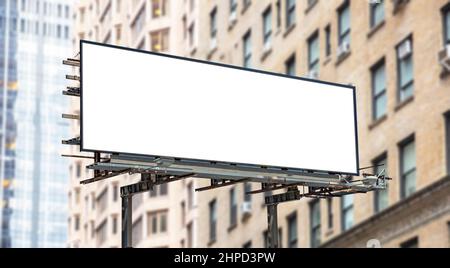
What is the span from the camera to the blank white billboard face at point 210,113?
22797 millimetres

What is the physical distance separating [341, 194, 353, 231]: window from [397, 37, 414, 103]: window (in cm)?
589

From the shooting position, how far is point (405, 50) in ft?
169

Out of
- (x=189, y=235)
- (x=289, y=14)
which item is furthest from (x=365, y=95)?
(x=189, y=235)

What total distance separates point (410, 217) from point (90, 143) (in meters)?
29.4

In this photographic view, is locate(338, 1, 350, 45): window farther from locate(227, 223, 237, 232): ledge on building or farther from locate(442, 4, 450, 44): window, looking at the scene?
locate(227, 223, 237, 232): ledge on building

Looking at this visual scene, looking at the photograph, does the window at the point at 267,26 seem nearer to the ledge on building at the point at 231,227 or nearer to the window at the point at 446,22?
the ledge on building at the point at 231,227

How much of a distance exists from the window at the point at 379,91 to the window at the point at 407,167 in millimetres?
2653

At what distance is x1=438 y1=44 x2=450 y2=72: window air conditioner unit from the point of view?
48.1m

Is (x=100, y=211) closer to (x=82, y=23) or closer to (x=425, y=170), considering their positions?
(x=82, y=23)

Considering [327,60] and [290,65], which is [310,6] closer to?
[327,60]

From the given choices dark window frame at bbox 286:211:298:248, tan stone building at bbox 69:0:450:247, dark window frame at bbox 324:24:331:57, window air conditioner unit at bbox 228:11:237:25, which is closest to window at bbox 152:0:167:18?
tan stone building at bbox 69:0:450:247

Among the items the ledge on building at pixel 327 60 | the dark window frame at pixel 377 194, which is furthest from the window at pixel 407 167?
the ledge on building at pixel 327 60

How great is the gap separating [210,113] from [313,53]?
124 ft
